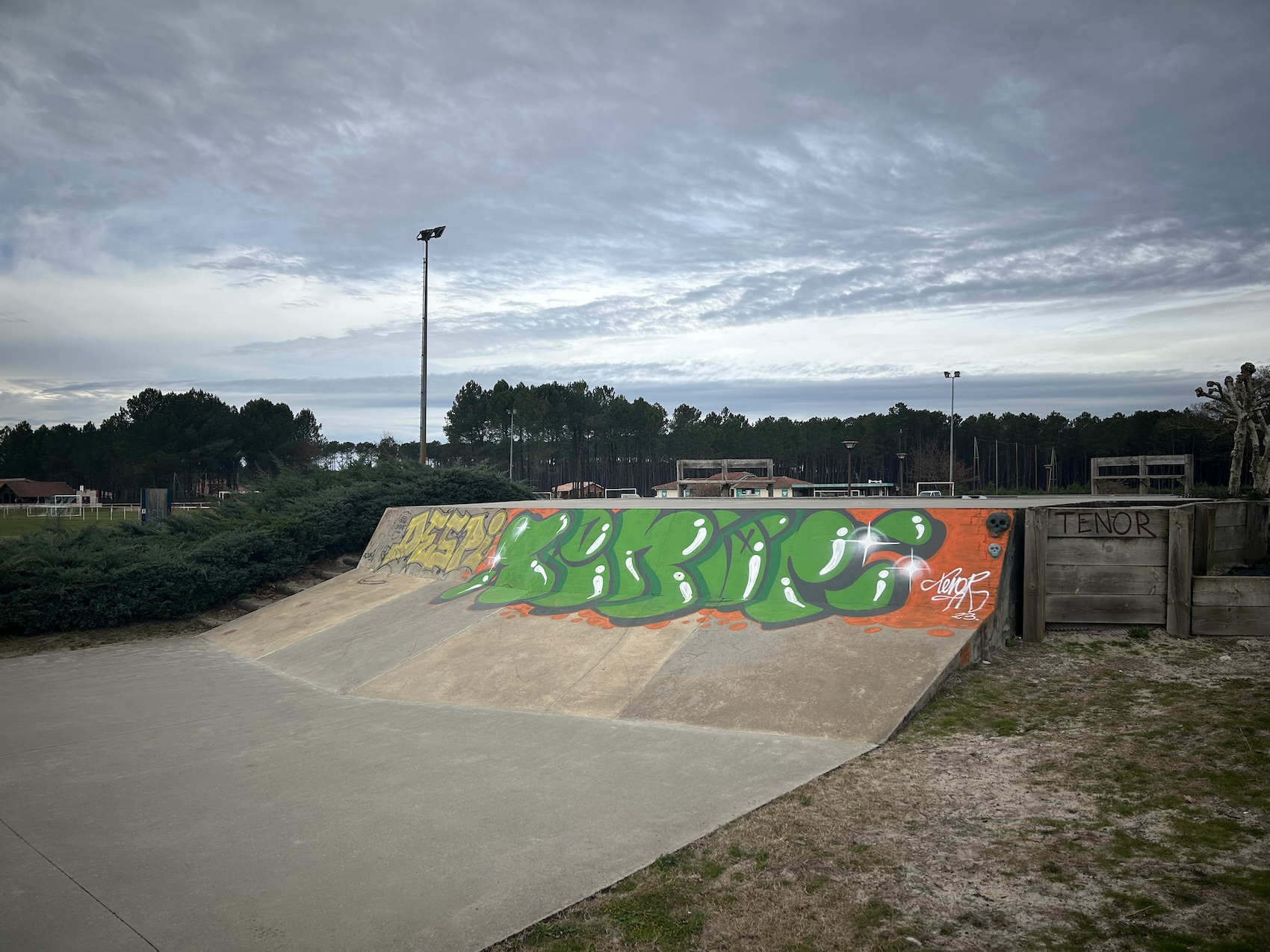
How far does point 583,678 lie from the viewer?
8977mm

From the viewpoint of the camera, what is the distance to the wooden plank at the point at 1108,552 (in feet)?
30.1

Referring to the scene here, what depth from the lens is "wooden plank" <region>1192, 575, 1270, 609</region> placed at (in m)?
8.70

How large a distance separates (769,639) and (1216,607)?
4764 millimetres

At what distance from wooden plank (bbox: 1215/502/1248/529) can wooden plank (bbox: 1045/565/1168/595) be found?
2988 mm

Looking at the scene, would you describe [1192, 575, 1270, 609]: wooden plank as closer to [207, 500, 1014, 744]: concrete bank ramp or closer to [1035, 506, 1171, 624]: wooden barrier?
[1035, 506, 1171, 624]: wooden barrier

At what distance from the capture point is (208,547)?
15758mm

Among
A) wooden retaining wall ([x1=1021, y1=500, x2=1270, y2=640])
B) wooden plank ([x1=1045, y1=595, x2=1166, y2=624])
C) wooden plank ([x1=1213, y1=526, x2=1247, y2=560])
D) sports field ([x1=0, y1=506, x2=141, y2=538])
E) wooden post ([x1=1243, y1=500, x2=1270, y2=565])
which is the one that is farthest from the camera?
sports field ([x1=0, y1=506, x2=141, y2=538])

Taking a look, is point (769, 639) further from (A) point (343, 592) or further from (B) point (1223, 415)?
(B) point (1223, 415)

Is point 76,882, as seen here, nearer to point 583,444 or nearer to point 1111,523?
point 1111,523

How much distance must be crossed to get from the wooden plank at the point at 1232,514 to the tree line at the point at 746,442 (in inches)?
2460
